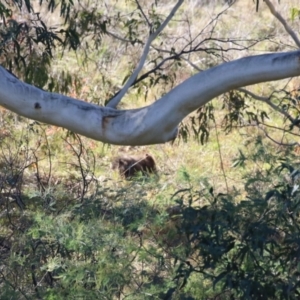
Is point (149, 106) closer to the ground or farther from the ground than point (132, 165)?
closer to the ground

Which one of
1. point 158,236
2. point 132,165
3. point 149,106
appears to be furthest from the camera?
point 132,165

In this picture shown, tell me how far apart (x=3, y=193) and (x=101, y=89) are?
3219 millimetres

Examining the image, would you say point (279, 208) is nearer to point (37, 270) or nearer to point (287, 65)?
point (287, 65)

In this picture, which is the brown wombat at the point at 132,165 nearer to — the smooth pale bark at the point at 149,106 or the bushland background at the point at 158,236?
the bushland background at the point at 158,236

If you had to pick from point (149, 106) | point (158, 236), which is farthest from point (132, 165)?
point (149, 106)

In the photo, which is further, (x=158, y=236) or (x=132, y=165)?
(x=132, y=165)

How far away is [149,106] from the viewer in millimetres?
4051

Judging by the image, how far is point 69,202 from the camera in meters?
6.29

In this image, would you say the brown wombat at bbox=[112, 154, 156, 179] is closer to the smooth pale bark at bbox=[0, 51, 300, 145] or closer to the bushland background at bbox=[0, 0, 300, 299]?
the bushland background at bbox=[0, 0, 300, 299]

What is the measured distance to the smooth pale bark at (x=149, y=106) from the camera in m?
3.86

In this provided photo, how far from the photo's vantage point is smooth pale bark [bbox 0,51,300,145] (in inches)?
152

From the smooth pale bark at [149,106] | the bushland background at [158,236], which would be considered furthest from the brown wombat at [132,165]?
the smooth pale bark at [149,106]

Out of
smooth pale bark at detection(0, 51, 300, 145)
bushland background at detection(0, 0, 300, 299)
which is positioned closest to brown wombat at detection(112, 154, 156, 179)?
bushland background at detection(0, 0, 300, 299)

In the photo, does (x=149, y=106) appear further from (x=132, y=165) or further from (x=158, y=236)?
(x=132, y=165)
